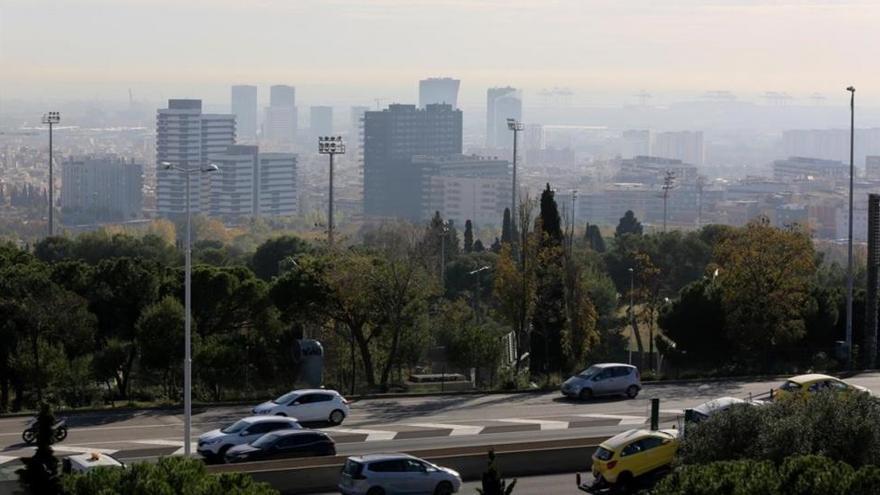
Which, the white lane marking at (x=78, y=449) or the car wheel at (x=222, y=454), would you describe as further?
the white lane marking at (x=78, y=449)

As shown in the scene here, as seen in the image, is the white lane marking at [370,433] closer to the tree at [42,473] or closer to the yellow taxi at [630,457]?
the yellow taxi at [630,457]

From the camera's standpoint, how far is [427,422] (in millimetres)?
32406

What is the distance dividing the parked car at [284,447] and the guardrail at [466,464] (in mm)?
698

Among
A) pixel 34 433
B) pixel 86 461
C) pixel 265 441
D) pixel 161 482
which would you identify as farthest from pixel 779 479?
pixel 34 433

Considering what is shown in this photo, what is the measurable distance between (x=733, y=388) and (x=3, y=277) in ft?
63.0

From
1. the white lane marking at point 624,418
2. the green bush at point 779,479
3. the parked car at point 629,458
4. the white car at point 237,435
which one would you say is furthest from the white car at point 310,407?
the green bush at point 779,479

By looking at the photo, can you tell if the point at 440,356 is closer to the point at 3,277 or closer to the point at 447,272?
the point at 3,277

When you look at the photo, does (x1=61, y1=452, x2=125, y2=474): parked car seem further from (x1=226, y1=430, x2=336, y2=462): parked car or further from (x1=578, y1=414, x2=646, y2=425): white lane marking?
(x1=578, y1=414, x2=646, y2=425): white lane marking

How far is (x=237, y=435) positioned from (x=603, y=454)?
699cm

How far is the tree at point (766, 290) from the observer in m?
41.8

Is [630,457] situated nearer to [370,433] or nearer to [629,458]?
[629,458]

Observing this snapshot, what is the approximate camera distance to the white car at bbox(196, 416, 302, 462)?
27.1m

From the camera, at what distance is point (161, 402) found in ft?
115

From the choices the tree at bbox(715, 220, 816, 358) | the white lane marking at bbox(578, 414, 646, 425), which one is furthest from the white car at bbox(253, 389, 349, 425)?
the tree at bbox(715, 220, 816, 358)
